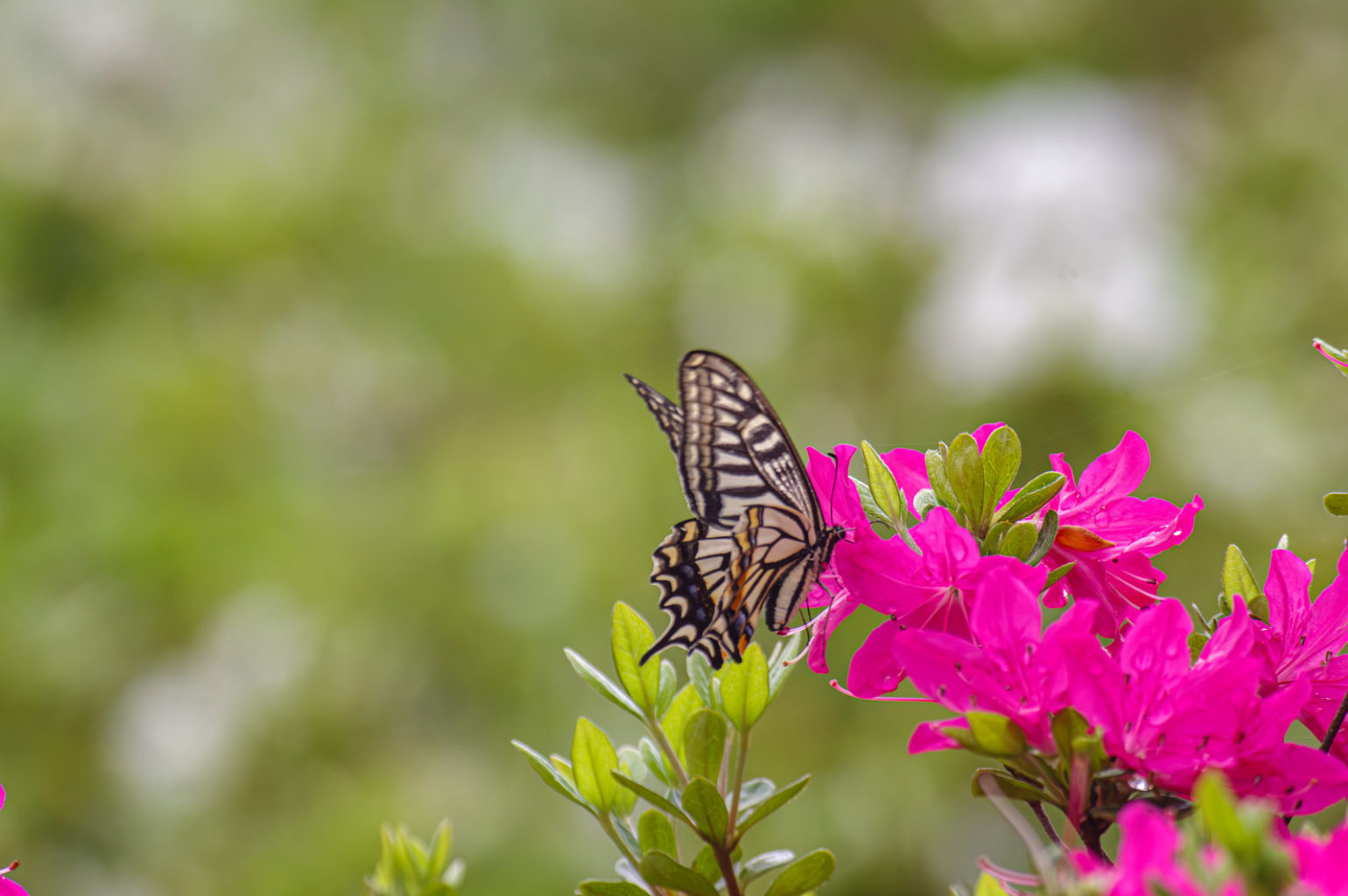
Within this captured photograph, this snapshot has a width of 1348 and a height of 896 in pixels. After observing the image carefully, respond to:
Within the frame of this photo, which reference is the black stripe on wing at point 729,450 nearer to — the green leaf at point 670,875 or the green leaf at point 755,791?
the green leaf at point 755,791

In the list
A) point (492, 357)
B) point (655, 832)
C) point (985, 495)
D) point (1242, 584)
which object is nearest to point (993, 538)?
point (985, 495)

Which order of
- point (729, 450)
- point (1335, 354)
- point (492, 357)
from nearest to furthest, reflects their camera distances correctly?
point (1335, 354), point (729, 450), point (492, 357)

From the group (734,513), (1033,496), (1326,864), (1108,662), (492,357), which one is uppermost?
(492,357)

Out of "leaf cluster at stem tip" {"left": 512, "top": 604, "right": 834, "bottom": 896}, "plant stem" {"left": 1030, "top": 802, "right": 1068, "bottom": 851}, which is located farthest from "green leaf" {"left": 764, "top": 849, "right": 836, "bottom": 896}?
"plant stem" {"left": 1030, "top": 802, "right": 1068, "bottom": 851}

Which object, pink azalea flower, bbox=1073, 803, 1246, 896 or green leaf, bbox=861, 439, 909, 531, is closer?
pink azalea flower, bbox=1073, 803, 1246, 896

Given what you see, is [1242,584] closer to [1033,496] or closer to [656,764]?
[1033,496]

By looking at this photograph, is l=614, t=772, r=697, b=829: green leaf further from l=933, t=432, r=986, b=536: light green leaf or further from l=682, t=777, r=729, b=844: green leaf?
l=933, t=432, r=986, b=536: light green leaf
